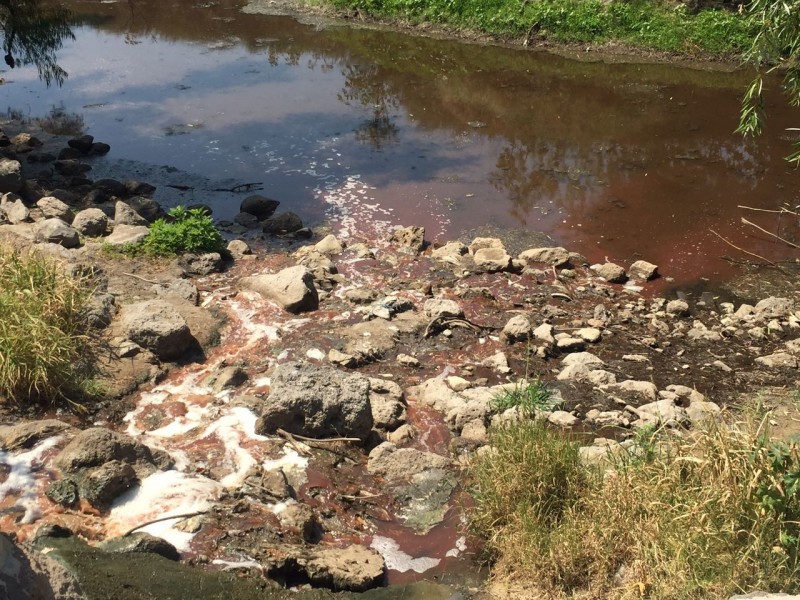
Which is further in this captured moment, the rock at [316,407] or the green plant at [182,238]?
the green plant at [182,238]

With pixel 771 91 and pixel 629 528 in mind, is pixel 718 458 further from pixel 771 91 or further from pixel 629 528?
pixel 771 91

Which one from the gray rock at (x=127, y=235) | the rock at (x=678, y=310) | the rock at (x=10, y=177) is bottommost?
the rock at (x=678, y=310)

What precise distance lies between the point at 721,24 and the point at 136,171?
13.2 metres

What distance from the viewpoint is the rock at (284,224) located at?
1050 centimetres

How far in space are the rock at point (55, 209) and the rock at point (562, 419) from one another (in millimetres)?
6834

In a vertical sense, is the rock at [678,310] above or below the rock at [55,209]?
below

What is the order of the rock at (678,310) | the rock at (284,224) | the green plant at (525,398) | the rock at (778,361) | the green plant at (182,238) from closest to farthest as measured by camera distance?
1. the green plant at (525,398)
2. the rock at (778,361)
3. the rock at (678,310)
4. the green plant at (182,238)
5. the rock at (284,224)

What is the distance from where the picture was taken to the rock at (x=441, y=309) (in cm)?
834

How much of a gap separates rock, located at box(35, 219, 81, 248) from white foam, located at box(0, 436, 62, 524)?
3.85m

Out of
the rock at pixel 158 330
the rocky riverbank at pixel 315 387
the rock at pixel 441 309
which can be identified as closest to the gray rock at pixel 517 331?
the rocky riverbank at pixel 315 387

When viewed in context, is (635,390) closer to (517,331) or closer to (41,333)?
(517,331)

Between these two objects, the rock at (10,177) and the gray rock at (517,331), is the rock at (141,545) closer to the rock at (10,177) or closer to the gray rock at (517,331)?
the gray rock at (517,331)

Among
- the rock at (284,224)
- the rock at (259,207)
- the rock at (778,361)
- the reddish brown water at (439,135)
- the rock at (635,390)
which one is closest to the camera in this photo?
the rock at (635,390)

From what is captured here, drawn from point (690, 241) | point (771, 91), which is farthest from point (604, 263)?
point (771, 91)
